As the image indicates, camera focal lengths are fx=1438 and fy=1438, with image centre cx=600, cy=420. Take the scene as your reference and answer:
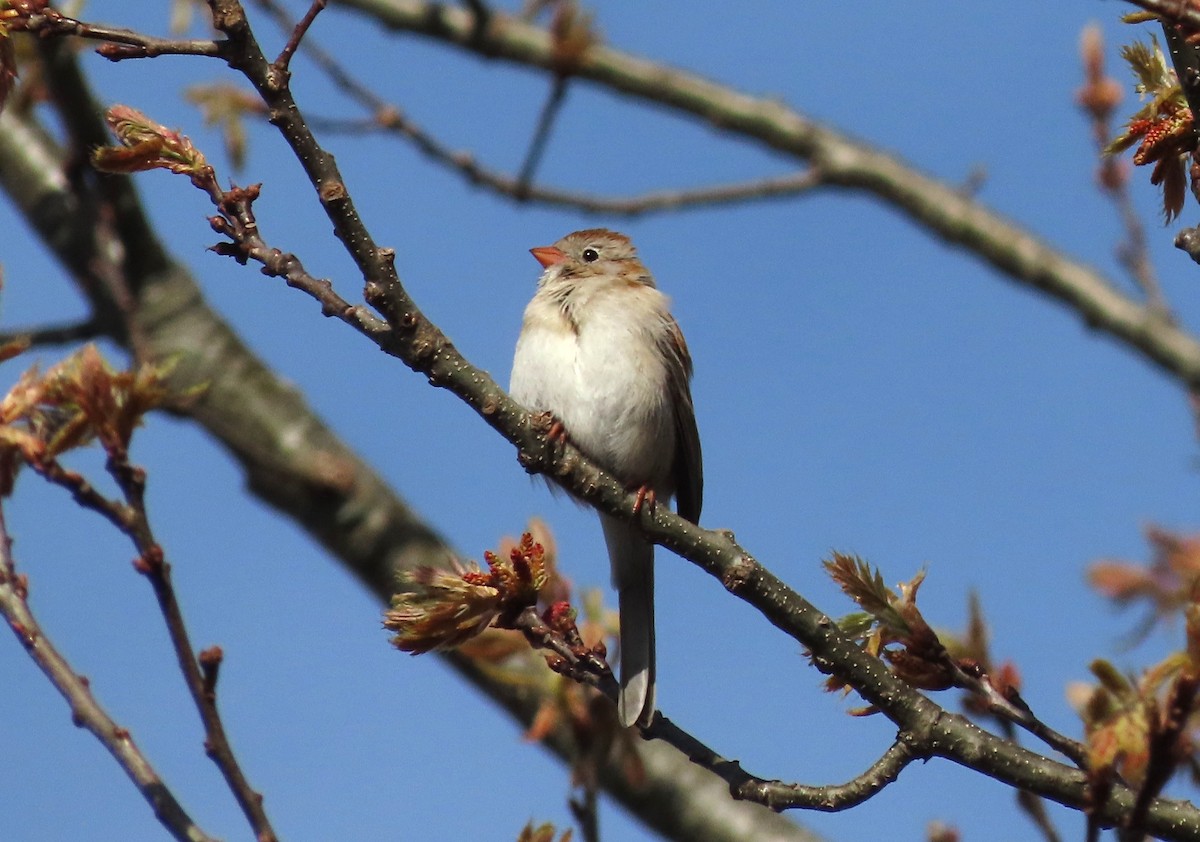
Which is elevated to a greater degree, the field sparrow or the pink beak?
the pink beak

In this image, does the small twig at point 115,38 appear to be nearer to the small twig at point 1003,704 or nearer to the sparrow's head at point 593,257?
the small twig at point 1003,704

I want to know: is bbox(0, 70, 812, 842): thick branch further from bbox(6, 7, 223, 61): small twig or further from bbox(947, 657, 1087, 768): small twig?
bbox(6, 7, 223, 61): small twig

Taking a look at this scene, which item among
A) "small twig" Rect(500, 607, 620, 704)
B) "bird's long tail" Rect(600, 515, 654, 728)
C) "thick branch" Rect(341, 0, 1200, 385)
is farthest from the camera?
"thick branch" Rect(341, 0, 1200, 385)

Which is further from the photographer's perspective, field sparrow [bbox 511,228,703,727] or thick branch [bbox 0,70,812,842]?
thick branch [bbox 0,70,812,842]

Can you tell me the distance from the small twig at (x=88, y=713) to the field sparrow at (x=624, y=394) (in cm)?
216

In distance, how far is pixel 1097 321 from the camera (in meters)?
6.34

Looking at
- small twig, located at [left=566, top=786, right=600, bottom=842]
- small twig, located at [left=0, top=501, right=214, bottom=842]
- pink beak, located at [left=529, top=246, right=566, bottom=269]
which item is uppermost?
pink beak, located at [left=529, top=246, right=566, bottom=269]

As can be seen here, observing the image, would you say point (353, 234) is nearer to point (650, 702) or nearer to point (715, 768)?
point (715, 768)

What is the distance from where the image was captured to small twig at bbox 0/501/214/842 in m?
2.36

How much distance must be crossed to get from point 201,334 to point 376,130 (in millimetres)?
1458

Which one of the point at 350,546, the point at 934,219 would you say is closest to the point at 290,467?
the point at 350,546

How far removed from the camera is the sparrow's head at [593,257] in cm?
572

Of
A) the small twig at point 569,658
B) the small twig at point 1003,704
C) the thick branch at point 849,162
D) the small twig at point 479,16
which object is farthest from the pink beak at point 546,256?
the small twig at point 1003,704

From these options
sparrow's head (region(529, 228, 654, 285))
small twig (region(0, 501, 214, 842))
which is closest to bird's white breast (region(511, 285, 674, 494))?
sparrow's head (region(529, 228, 654, 285))
